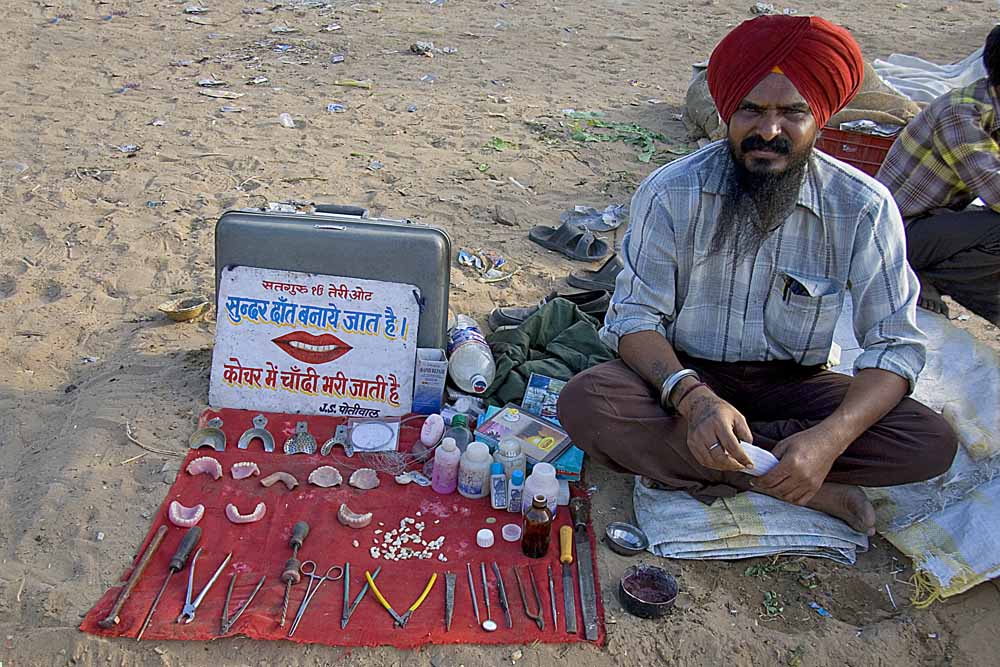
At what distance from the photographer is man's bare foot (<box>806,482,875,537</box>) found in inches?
118

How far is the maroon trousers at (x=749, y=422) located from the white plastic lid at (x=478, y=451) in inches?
11.8

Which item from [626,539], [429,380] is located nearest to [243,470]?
[429,380]

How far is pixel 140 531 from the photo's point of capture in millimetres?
2980

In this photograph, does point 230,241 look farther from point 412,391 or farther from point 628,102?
point 628,102

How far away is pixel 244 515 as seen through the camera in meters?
3.05

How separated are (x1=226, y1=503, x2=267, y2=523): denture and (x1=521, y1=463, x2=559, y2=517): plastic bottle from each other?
0.93 m

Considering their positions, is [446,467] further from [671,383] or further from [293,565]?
[671,383]

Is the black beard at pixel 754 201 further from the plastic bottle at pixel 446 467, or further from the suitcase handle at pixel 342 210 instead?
the suitcase handle at pixel 342 210

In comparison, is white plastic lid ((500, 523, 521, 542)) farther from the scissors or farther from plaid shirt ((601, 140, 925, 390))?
plaid shirt ((601, 140, 925, 390))

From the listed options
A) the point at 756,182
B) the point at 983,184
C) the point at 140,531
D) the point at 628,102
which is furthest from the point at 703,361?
the point at 628,102

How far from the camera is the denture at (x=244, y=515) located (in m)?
3.01

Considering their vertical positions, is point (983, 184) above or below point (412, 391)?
above

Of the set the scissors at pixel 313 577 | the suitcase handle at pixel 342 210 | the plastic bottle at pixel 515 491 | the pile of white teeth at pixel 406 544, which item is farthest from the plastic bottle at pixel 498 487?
the suitcase handle at pixel 342 210

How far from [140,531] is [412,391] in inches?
→ 46.3
